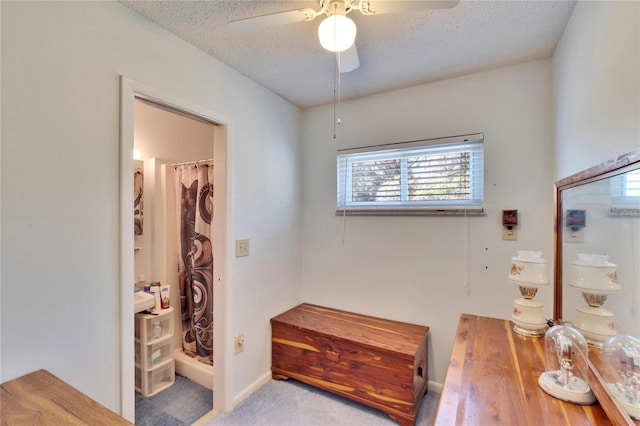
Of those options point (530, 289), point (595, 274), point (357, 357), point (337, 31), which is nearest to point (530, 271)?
point (530, 289)

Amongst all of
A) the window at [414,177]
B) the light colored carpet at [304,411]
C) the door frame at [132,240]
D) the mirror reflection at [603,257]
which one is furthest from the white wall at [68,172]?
the mirror reflection at [603,257]

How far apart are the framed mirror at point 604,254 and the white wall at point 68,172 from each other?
1871 millimetres

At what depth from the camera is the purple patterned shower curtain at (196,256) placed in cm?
238

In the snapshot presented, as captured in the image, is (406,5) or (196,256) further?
(196,256)

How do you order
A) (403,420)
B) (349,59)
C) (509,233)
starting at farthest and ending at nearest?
(509,233)
(403,420)
(349,59)

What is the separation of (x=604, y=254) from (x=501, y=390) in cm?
58

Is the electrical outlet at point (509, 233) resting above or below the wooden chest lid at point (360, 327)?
above

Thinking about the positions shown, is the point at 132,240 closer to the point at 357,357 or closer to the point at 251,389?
the point at 251,389

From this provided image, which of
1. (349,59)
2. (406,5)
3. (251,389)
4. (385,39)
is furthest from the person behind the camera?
(251,389)

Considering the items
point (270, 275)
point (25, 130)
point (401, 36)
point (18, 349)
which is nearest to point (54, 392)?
point (18, 349)

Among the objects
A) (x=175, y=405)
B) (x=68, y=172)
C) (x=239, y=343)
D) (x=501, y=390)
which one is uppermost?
(x=68, y=172)

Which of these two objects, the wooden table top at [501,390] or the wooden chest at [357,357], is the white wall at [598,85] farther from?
the wooden chest at [357,357]

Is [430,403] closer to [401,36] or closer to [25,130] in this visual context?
[401,36]

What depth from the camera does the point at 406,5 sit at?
113 cm
